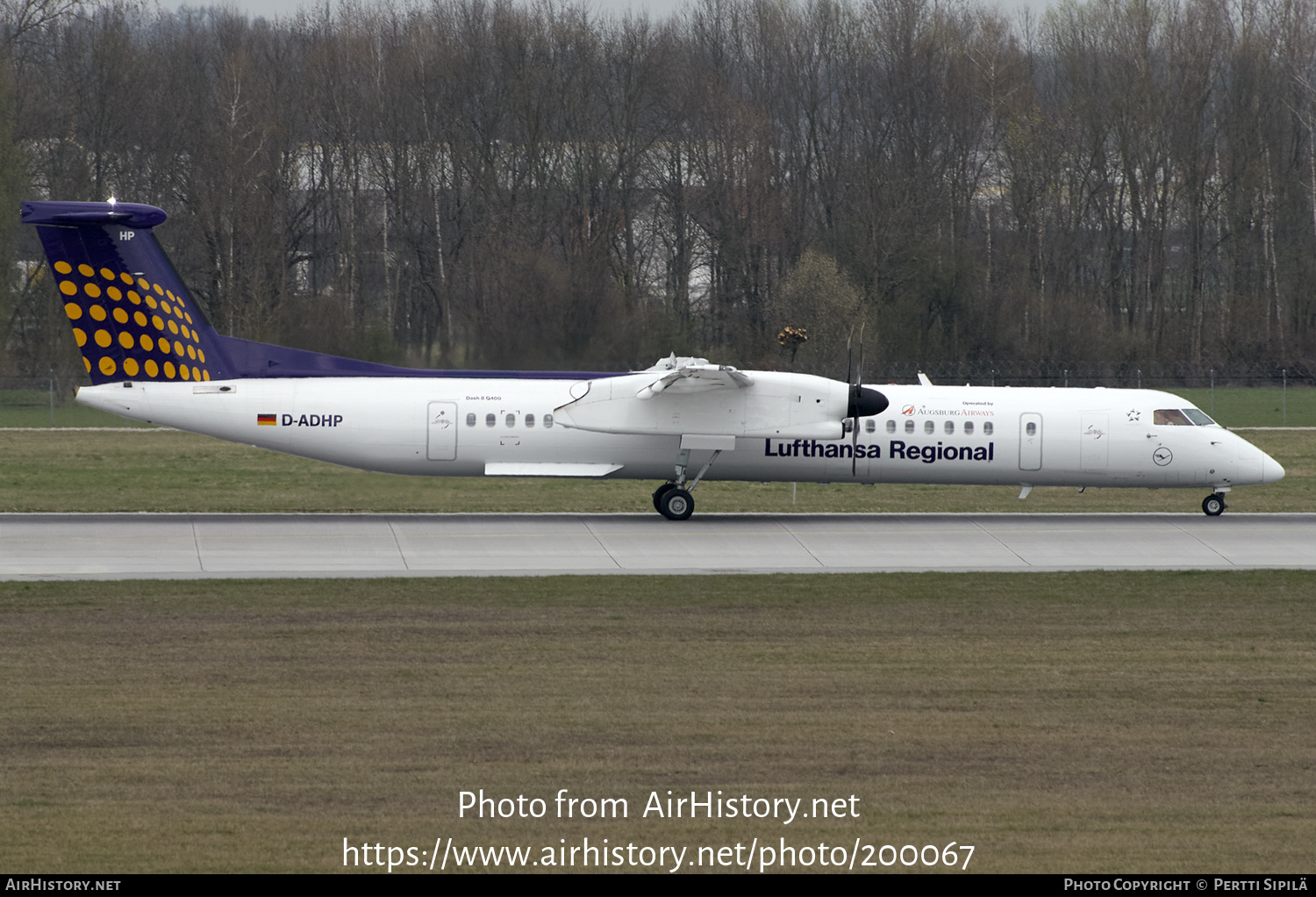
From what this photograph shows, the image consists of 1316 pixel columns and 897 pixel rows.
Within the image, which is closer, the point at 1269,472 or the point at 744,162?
the point at 1269,472

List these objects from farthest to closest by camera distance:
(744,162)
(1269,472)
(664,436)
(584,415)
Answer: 1. (744,162)
2. (1269,472)
3. (664,436)
4. (584,415)

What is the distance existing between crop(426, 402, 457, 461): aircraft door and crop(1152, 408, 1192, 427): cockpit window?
13098 mm

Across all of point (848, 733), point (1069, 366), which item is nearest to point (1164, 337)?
point (1069, 366)

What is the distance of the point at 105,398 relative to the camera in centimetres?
2430

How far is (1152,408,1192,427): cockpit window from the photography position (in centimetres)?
2630

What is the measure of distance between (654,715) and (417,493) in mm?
12751

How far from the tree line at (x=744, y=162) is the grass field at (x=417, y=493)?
12604mm

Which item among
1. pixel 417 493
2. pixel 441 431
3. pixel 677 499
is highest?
pixel 441 431

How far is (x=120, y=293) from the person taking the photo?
79.2ft

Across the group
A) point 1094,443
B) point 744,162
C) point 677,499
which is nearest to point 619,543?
point 677,499

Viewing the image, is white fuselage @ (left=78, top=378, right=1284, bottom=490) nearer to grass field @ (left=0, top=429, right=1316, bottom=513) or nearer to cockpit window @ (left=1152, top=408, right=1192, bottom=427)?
cockpit window @ (left=1152, top=408, right=1192, bottom=427)

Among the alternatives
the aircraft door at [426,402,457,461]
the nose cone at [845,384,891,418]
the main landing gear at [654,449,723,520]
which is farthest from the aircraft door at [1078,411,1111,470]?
the aircraft door at [426,402,457,461]

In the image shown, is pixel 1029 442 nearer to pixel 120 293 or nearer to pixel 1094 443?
pixel 1094 443

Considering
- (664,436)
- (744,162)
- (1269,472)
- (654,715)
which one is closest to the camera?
(654,715)
